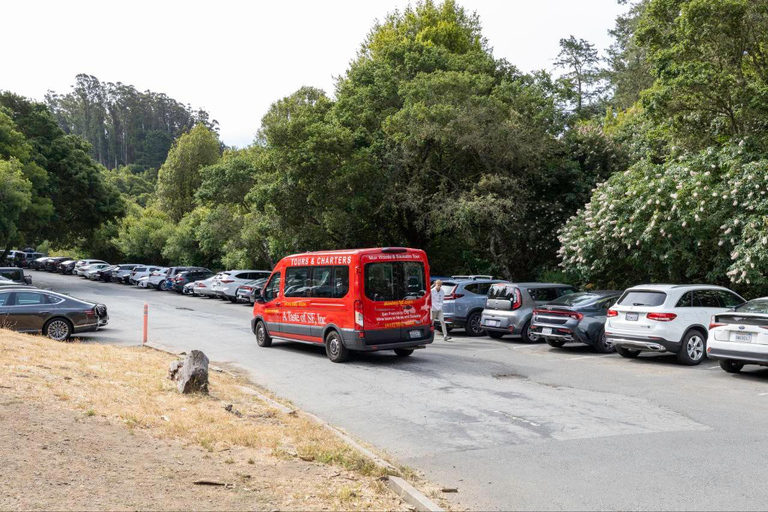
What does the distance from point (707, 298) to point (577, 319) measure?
276 cm

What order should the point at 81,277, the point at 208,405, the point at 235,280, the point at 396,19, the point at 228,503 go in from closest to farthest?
the point at 228,503 → the point at 208,405 → the point at 235,280 → the point at 396,19 → the point at 81,277

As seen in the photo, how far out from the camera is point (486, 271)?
98.2ft

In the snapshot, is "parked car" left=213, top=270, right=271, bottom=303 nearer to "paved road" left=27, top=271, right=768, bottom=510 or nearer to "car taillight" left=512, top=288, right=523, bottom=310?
"paved road" left=27, top=271, right=768, bottom=510

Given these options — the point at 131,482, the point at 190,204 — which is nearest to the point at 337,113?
the point at 131,482

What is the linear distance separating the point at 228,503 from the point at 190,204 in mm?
58280

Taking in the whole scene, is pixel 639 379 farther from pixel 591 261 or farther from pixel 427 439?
pixel 591 261

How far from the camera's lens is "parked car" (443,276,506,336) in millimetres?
18969

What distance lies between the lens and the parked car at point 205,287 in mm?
33838

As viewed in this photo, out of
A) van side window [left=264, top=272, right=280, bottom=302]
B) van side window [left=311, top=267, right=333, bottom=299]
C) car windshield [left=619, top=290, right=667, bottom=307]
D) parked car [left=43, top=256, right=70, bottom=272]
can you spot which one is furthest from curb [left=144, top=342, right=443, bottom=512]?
parked car [left=43, top=256, right=70, bottom=272]

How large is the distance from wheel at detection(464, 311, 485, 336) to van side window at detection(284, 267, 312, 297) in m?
5.89

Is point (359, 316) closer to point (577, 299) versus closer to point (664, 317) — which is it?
point (577, 299)

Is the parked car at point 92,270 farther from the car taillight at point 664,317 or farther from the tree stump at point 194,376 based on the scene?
the car taillight at point 664,317

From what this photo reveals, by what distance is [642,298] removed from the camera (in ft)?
45.1

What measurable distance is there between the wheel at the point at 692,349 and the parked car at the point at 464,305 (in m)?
6.33
